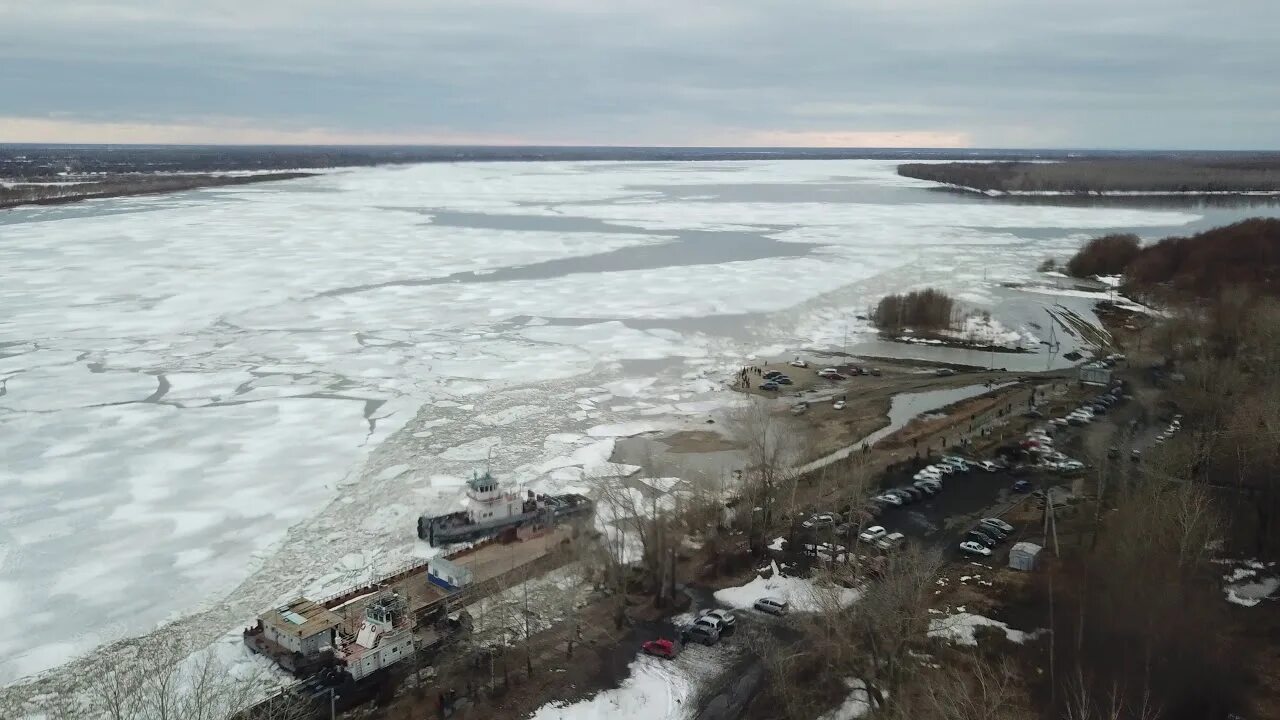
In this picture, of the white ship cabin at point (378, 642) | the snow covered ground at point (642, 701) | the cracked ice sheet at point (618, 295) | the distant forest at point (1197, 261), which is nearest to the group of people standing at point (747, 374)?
the cracked ice sheet at point (618, 295)

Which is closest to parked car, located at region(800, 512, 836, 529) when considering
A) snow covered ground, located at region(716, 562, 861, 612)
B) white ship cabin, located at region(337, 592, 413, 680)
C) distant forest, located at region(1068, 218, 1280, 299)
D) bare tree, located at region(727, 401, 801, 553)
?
bare tree, located at region(727, 401, 801, 553)

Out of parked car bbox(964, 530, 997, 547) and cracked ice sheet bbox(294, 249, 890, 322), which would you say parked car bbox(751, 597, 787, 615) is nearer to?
parked car bbox(964, 530, 997, 547)

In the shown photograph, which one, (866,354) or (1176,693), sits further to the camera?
(866,354)

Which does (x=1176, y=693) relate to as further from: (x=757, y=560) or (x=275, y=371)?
(x=275, y=371)

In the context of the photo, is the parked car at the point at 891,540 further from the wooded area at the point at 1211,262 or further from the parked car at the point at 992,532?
the wooded area at the point at 1211,262

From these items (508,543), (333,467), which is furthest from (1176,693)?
(333,467)

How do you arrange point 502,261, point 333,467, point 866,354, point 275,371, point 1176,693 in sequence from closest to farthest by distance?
point 1176,693 < point 333,467 < point 275,371 < point 866,354 < point 502,261

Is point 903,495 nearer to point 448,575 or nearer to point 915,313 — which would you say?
point 448,575
